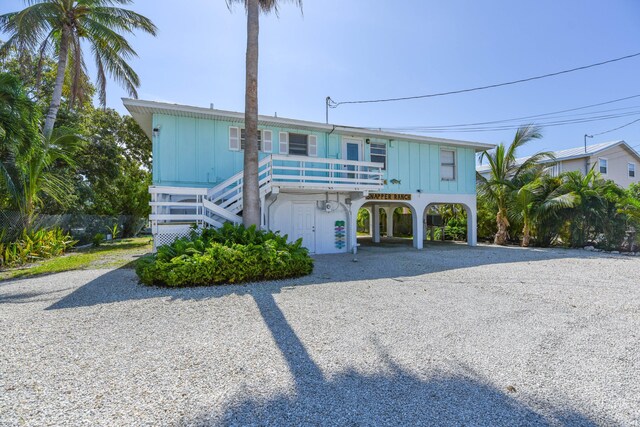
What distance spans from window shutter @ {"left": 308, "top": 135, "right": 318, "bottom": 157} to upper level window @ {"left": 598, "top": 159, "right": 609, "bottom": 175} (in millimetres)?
20891

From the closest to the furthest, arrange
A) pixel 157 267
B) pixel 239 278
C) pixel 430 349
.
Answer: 1. pixel 430 349
2. pixel 157 267
3. pixel 239 278

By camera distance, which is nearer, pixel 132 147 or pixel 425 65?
pixel 425 65

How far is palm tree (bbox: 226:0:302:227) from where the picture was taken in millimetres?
8562

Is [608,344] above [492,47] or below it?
below

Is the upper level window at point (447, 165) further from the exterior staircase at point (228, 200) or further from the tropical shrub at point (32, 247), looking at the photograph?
the tropical shrub at point (32, 247)

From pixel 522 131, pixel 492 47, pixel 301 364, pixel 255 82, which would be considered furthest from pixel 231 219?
pixel 522 131

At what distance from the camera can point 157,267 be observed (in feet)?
20.7

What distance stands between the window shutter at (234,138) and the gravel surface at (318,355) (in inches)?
244

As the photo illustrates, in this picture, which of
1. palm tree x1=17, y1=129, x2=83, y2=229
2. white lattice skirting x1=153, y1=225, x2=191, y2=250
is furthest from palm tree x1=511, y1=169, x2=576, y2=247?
palm tree x1=17, y1=129, x2=83, y2=229

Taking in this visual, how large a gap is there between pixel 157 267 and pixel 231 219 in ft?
10.3

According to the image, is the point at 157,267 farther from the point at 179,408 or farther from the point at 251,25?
the point at 251,25

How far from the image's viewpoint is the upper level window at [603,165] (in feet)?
70.7

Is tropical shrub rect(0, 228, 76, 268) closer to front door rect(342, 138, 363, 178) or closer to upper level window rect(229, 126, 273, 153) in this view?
upper level window rect(229, 126, 273, 153)

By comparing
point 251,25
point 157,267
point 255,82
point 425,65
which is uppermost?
point 425,65
